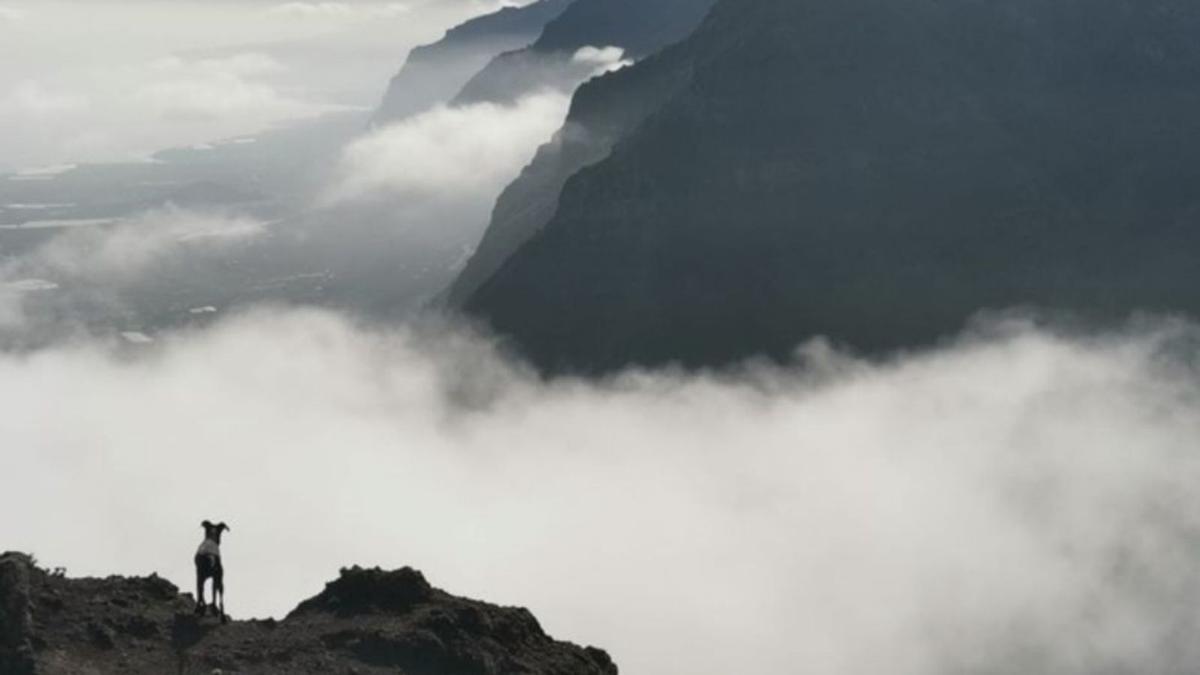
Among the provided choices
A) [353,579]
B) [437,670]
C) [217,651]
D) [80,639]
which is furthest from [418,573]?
[80,639]

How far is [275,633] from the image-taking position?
59500mm

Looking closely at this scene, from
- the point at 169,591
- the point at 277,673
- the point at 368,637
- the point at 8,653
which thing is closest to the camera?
the point at 8,653

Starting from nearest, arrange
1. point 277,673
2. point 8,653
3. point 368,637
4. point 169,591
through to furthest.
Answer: point 8,653, point 277,673, point 368,637, point 169,591

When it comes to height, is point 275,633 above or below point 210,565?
below

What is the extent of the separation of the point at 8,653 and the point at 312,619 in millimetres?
15585

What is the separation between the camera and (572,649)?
66.5m

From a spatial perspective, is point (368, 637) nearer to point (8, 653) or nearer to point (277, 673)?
point (277, 673)

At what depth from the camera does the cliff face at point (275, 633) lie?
2135 inches

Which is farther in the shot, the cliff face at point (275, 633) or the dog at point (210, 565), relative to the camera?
the dog at point (210, 565)

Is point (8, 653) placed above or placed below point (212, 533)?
below

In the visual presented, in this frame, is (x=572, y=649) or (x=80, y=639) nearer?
(x=80, y=639)

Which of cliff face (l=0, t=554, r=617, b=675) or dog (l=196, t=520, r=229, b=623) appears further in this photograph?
dog (l=196, t=520, r=229, b=623)

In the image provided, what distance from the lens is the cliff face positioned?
2135 inches

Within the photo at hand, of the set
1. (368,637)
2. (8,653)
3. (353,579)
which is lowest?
(8,653)
